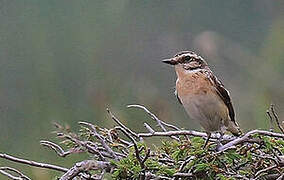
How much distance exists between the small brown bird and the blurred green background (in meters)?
0.55

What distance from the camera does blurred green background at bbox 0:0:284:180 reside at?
3719 mm

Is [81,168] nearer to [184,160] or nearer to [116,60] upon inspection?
[184,160]

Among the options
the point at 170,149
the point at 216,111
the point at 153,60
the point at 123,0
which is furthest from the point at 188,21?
the point at 170,149

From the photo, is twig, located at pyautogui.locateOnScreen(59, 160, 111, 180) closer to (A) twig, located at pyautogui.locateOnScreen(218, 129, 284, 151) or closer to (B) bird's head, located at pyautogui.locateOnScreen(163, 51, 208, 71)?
(A) twig, located at pyautogui.locateOnScreen(218, 129, 284, 151)

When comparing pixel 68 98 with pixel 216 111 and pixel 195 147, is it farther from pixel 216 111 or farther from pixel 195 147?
pixel 195 147

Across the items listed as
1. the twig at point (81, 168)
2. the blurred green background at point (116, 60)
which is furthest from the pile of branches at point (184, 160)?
the blurred green background at point (116, 60)

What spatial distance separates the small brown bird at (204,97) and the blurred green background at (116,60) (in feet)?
1.81

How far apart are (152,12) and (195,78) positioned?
3.49 m

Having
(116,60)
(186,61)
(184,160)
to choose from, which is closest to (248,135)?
(184,160)

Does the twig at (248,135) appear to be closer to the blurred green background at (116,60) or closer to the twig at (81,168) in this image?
the twig at (81,168)

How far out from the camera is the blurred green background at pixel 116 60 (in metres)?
3.72

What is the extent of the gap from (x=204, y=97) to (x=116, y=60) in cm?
264

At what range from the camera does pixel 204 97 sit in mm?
2725

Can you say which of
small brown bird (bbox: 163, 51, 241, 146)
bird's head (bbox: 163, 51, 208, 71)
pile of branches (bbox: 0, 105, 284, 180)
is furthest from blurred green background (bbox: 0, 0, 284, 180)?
pile of branches (bbox: 0, 105, 284, 180)
